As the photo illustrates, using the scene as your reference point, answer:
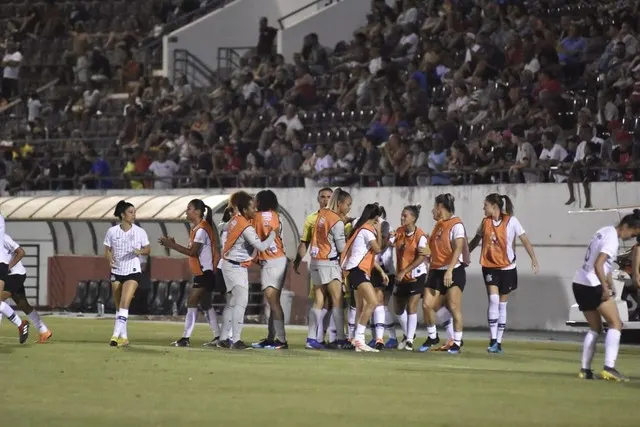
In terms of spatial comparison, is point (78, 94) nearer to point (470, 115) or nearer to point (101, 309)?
point (101, 309)

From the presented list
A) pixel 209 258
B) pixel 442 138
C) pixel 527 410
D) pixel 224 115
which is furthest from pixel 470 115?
pixel 527 410

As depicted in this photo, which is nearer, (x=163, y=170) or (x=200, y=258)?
(x=200, y=258)

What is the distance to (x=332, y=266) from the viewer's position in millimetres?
19312

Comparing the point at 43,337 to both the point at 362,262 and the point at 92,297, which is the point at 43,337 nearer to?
the point at 362,262

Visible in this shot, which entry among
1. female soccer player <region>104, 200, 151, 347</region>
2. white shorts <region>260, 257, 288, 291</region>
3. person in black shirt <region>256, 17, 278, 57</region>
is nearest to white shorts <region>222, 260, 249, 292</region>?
white shorts <region>260, 257, 288, 291</region>

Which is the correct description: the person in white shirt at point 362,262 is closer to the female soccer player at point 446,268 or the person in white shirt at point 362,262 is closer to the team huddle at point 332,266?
the team huddle at point 332,266

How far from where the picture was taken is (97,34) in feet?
146

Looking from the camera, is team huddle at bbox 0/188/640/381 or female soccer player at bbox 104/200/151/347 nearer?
team huddle at bbox 0/188/640/381

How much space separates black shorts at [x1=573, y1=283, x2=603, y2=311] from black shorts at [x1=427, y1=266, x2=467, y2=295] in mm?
4629

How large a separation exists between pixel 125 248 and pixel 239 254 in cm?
152

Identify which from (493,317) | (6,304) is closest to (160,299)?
(6,304)

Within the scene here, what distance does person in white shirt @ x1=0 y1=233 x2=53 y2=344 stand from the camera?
2003cm

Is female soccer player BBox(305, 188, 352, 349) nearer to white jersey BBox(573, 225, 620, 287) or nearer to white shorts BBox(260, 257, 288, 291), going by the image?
white shorts BBox(260, 257, 288, 291)

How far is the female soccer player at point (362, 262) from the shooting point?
19.2 metres
